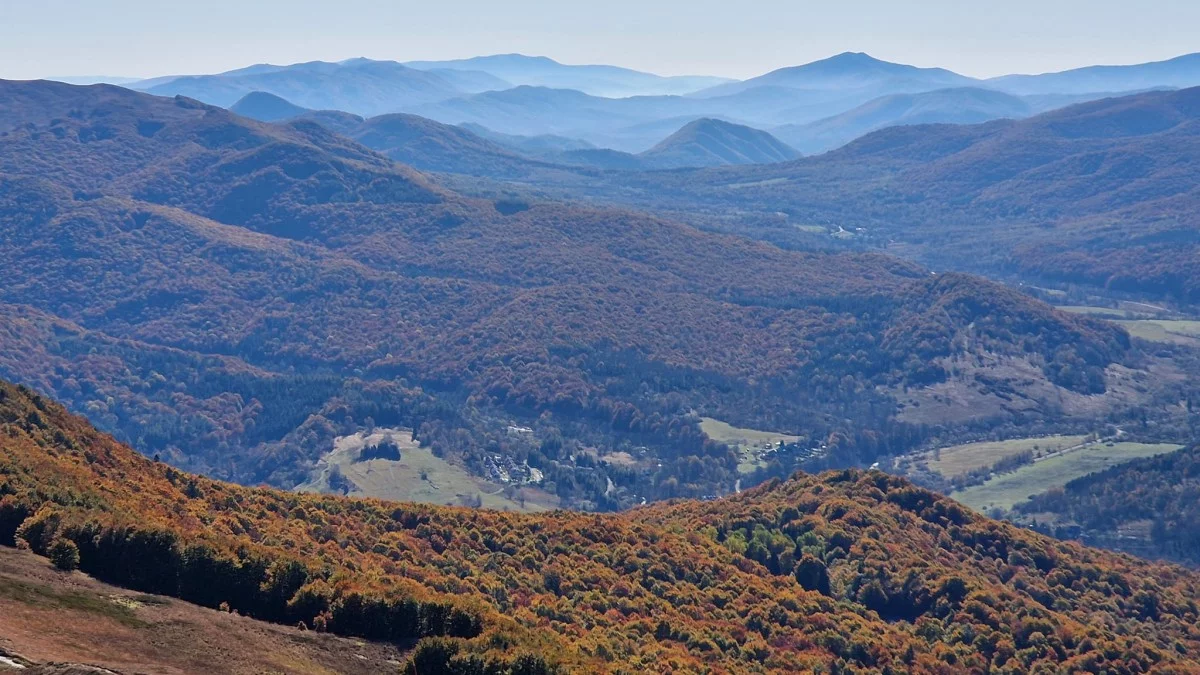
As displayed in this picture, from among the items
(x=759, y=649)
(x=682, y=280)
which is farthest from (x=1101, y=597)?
(x=682, y=280)

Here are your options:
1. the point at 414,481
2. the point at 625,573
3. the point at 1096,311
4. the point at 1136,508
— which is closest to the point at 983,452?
the point at 1136,508

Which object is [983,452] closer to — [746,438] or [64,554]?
[746,438]

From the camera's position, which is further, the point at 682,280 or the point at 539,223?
the point at 539,223

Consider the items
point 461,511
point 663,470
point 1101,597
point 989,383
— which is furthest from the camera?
point 989,383

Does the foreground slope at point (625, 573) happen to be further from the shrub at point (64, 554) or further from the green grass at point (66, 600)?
the green grass at point (66, 600)

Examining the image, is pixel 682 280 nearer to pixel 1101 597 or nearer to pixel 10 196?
pixel 10 196

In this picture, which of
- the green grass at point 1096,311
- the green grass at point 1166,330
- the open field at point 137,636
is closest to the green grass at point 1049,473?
the green grass at point 1166,330

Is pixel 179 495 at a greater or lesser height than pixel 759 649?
greater
